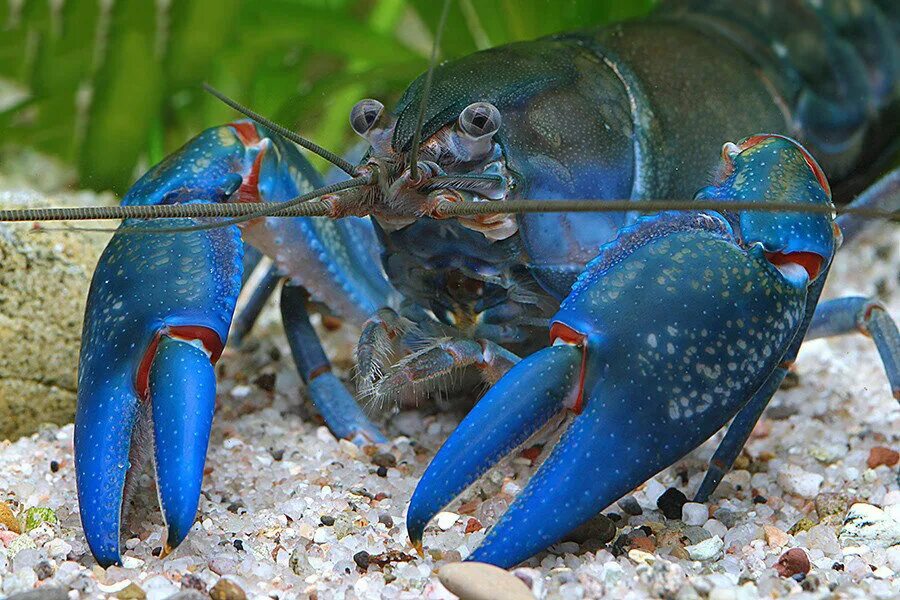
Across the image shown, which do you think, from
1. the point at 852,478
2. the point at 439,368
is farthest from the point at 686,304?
the point at 852,478

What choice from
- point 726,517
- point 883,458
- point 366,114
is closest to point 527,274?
point 366,114

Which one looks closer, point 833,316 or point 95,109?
point 833,316

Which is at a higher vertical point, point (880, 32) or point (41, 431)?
point (880, 32)

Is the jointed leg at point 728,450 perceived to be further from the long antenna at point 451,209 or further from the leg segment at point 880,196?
the leg segment at point 880,196

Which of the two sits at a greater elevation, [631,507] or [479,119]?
[479,119]

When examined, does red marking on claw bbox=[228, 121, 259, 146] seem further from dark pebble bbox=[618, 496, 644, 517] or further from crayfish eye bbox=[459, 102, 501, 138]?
dark pebble bbox=[618, 496, 644, 517]

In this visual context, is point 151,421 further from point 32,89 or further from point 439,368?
point 32,89

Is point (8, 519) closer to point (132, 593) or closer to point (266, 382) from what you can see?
point (132, 593)

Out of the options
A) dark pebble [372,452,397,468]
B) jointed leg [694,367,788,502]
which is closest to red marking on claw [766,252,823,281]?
jointed leg [694,367,788,502]
